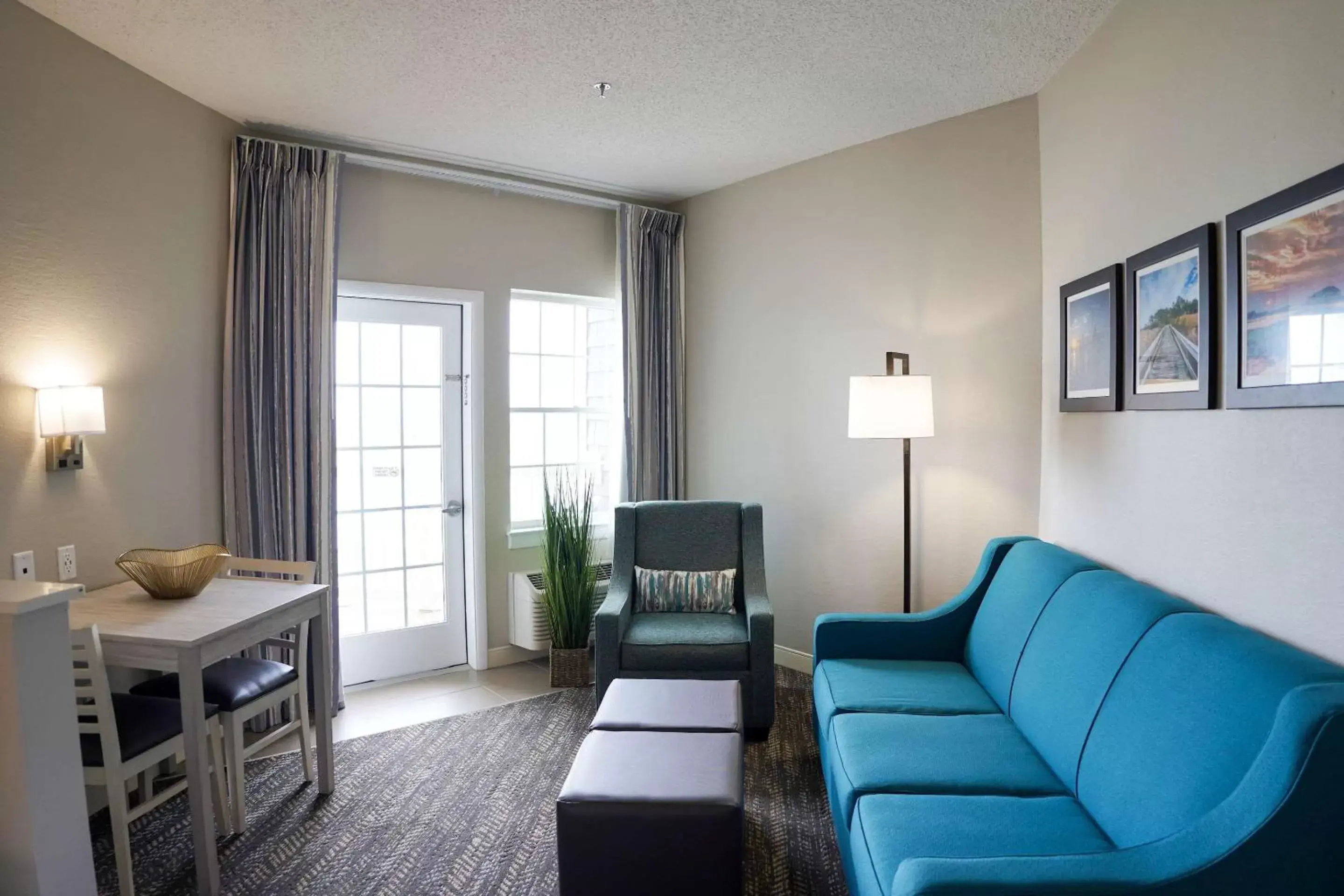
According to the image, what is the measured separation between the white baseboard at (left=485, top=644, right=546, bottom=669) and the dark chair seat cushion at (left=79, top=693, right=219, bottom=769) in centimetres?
191

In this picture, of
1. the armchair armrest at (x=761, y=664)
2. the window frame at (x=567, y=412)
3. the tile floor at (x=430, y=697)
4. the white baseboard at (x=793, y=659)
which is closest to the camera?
the armchair armrest at (x=761, y=664)

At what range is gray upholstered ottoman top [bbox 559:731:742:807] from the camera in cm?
201

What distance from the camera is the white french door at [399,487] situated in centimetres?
396

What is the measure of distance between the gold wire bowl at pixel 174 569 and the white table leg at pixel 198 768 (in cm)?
50

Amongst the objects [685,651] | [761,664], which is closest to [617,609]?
[685,651]

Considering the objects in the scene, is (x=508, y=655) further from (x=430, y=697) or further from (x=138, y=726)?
(x=138, y=726)

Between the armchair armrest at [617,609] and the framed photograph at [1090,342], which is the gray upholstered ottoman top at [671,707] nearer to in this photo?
the armchair armrest at [617,609]

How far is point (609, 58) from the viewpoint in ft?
9.52

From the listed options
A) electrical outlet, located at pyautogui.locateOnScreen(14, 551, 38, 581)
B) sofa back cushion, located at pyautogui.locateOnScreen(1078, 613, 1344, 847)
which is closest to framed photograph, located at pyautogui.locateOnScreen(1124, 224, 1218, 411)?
sofa back cushion, located at pyautogui.locateOnScreen(1078, 613, 1344, 847)

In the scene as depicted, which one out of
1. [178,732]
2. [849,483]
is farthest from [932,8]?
[178,732]

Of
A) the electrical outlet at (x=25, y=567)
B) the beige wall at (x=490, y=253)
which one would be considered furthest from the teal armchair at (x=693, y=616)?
the electrical outlet at (x=25, y=567)

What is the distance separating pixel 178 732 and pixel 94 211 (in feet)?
5.98

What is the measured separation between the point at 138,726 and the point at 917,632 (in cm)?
260

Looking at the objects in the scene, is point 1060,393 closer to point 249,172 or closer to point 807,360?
point 807,360
